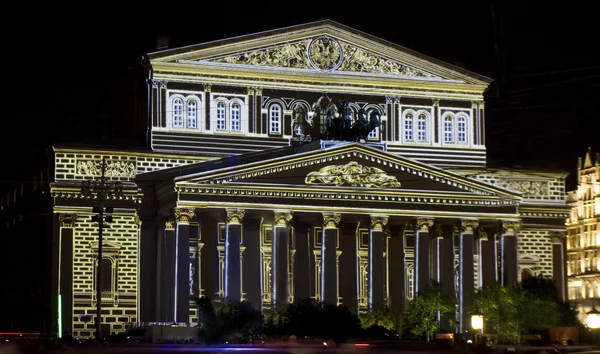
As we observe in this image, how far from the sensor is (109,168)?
85.2 meters

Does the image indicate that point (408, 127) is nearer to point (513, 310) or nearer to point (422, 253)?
point (422, 253)

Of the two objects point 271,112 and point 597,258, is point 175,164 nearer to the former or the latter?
point 271,112

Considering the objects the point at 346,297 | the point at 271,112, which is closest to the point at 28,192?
the point at 271,112

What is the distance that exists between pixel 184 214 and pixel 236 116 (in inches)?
454

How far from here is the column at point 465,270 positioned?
279 feet

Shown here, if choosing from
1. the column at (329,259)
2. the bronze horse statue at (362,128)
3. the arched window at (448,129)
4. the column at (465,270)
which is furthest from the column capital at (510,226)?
the column at (329,259)

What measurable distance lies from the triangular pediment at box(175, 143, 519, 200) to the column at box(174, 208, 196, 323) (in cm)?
177

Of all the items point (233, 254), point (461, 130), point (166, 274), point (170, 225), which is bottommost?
point (166, 274)

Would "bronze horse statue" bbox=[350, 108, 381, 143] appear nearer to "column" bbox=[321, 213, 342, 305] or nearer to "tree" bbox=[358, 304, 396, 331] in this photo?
"column" bbox=[321, 213, 342, 305]

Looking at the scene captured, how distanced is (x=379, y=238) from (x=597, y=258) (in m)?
43.2

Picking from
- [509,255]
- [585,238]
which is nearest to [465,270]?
[509,255]

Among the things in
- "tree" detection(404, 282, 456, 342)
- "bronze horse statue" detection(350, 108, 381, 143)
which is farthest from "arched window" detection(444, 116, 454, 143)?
"tree" detection(404, 282, 456, 342)

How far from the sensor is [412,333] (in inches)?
3255

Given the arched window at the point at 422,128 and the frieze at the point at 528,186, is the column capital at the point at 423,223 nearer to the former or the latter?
the arched window at the point at 422,128
